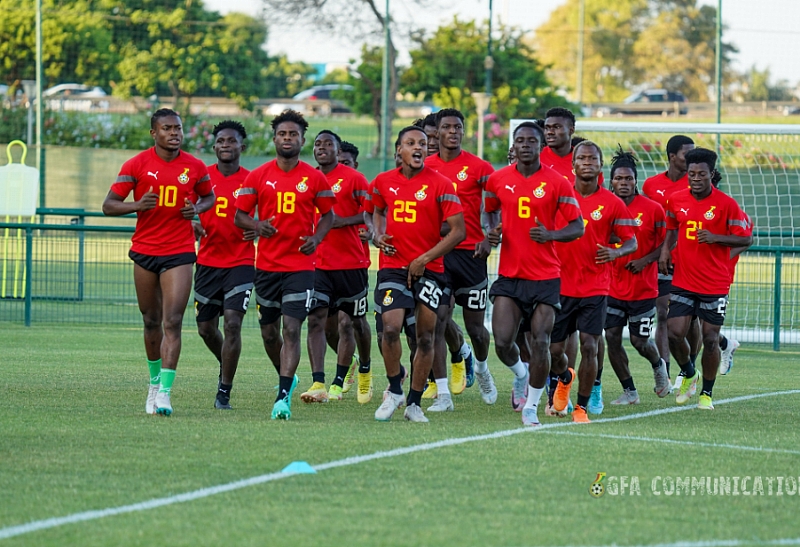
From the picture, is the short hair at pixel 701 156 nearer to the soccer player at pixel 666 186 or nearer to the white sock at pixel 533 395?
the soccer player at pixel 666 186

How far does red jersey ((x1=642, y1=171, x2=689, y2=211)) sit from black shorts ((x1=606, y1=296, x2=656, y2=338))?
1.32 metres

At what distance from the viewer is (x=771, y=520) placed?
6.36 meters

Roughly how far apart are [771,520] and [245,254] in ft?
18.2

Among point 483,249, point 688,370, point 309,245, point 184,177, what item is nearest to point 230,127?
point 184,177

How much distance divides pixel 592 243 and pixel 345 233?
2442 mm

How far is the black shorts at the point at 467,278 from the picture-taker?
430 inches

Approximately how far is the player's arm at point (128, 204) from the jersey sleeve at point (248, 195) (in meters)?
0.67

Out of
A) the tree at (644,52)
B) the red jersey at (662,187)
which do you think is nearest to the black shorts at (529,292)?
the red jersey at (662,187)

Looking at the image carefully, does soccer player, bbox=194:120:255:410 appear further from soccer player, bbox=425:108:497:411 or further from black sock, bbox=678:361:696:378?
black sock, bbox=678:361:696:378

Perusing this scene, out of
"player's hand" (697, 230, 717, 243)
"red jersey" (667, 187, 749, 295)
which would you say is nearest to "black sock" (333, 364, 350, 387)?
"red jersey" (667, 187, 749, 295)

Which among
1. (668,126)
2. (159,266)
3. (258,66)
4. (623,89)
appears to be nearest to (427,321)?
(159,266)

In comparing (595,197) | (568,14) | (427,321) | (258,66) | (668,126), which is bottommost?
(427,321)

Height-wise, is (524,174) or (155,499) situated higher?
(524,174)

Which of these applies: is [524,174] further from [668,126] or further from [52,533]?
[668,126]
